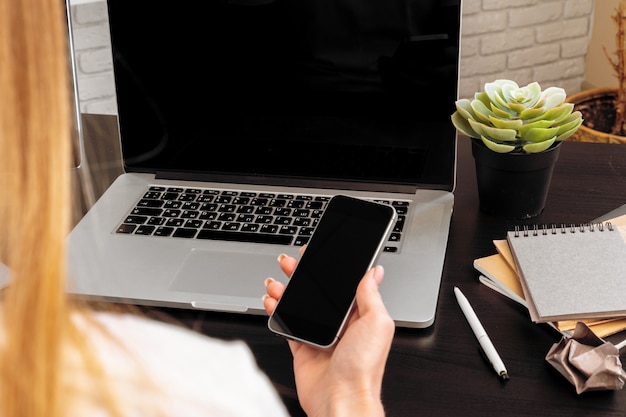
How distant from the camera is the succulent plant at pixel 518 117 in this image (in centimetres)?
96

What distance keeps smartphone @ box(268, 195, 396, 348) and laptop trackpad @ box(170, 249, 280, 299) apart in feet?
0.31

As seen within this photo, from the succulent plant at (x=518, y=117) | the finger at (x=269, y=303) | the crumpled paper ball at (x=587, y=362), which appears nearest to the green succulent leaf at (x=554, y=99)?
the succulent plant at (x=518, y=117)

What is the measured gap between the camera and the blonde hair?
364mm

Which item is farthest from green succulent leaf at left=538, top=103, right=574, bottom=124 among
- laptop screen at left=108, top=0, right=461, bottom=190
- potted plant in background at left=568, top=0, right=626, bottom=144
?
potted plant in background at left=568, top=0, right=626, bottom=144

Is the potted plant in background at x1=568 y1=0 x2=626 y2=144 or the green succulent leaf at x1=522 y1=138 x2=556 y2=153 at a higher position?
the green succulent leaf at x1=522 y1=138 x2=556 y2=153

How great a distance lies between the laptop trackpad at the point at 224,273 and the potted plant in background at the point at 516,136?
31 cm

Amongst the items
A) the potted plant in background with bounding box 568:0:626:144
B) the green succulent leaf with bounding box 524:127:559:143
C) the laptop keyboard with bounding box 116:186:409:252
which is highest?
the green succulent leaf with bounding box 524:127:559:143

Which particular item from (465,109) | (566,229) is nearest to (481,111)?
(465,109)

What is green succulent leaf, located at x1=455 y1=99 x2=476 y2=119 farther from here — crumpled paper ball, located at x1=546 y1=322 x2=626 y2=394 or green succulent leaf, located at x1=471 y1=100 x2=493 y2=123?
crumpled paper ball, located at x1=546 y1=322 x2=626 y2=394

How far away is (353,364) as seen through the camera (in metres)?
0.71

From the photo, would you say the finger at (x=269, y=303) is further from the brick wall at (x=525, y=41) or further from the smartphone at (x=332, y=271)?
the brick wall at (x=525, y=41)

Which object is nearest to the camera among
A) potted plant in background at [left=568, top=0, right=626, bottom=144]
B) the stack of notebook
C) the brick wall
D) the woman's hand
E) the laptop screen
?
the woman's hand

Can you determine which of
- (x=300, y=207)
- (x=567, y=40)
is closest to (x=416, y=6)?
(x=300, y=207)

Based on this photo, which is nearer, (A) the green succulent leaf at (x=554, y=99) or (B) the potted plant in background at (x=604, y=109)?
(A) the green succulent leaf at (x=554, y=99)
